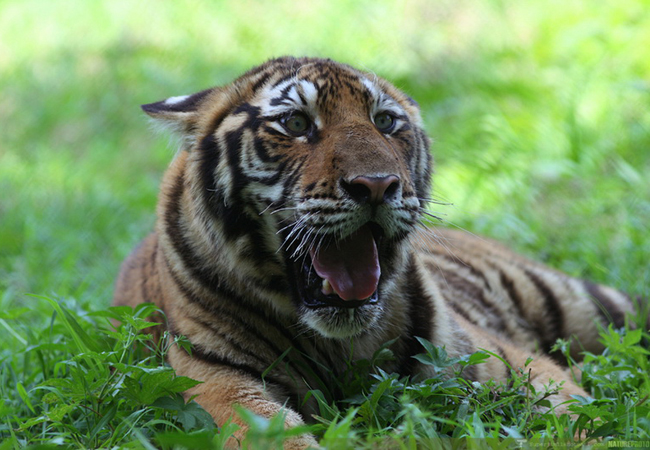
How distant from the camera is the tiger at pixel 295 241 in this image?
2283mm

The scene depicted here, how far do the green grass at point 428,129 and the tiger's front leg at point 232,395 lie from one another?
10cm

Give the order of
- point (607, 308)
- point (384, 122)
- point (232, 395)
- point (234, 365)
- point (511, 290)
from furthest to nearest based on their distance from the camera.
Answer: point (511, 290) < point (607, 308) < point (384, 122) < point (234, 365) < point (232, 395)

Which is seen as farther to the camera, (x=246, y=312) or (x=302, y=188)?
(x=246, y=312)

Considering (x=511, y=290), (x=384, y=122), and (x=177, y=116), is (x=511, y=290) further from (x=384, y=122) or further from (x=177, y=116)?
(x=177, y=116)

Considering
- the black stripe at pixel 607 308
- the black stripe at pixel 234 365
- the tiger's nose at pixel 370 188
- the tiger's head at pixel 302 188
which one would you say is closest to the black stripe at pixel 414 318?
the tiger's head at pixel 302 188

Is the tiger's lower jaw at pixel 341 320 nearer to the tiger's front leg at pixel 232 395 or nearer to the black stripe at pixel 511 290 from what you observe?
the tiger's front leg at pixel 232 395

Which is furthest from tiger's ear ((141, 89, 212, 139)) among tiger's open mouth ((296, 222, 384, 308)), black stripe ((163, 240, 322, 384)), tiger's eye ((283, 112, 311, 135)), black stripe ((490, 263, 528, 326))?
black stripe ((490, 263, 528, 326))

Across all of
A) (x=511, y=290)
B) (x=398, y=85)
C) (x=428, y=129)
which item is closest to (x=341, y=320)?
(x=511, y=290)

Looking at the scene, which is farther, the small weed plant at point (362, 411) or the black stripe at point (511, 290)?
the black stripe at point (511, 290)

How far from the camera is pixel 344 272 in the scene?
2357 mm

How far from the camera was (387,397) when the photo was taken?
7.33 feet

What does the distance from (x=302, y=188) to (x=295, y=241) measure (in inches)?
8.5

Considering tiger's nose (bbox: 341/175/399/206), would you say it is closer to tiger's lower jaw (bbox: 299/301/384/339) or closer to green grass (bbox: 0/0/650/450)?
tiger's lower jaw (bbox: 299/301/384/339)

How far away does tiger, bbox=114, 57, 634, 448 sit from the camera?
7.49 ft
